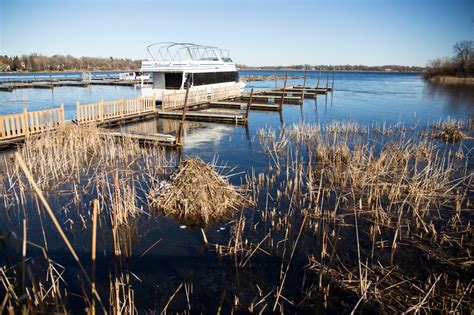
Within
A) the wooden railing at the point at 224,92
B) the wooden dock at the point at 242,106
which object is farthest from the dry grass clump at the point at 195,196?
the wooden railing at the point at 224,92

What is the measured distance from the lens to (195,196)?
778 centimetres

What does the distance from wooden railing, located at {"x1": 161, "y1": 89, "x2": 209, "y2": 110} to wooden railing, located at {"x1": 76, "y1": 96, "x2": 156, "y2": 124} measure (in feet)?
3.73

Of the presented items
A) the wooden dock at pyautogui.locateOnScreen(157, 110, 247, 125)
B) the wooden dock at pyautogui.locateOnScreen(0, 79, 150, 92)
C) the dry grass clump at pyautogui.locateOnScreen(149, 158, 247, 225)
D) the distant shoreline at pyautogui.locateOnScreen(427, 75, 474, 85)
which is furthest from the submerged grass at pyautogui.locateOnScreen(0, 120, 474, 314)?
the distant shoreline at pyautogui.locateOnScreen(427, 75, 474, 85)

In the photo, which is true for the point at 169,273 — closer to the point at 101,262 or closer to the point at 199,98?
the point at 101,262

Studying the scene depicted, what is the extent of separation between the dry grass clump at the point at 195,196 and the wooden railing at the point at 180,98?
1528 centimetres

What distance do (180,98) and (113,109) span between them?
6.46 meters

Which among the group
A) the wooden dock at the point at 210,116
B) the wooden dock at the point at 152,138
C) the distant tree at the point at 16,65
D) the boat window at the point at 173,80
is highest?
the distant tree at the point at 16,65

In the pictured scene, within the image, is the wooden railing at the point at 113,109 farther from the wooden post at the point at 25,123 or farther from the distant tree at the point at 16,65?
the distant tree at the point at 16,65

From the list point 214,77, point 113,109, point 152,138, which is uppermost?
point 214,77

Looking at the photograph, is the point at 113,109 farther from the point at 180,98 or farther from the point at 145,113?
the point at 180,98

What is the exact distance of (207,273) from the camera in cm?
571

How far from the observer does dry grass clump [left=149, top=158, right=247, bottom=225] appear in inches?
305

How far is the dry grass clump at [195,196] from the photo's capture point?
7746 mm

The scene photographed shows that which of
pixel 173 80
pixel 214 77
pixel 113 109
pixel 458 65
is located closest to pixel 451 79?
pixel 458 65
